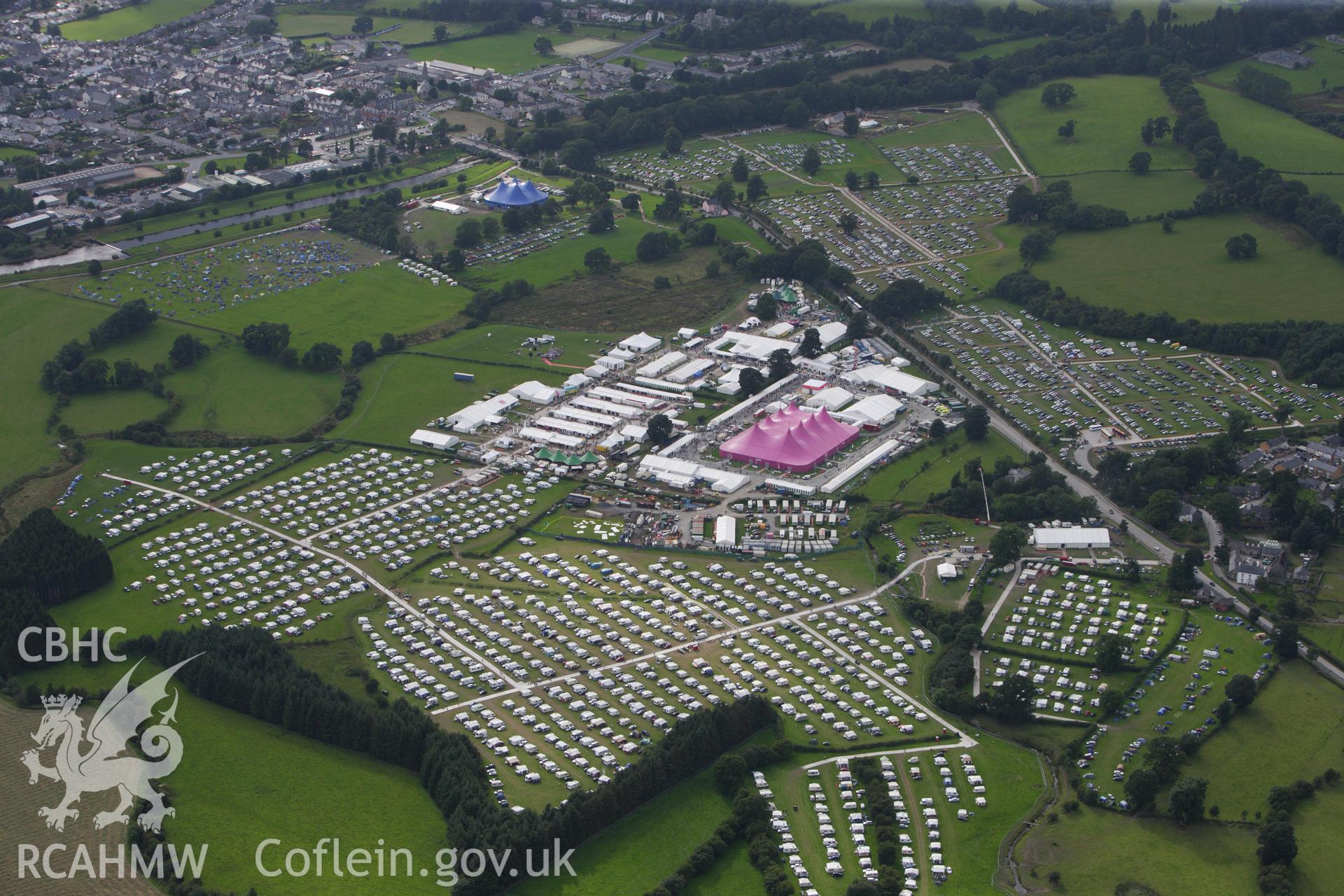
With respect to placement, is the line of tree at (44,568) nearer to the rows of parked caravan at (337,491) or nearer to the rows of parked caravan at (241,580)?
the rows of parked caravan at (241,580)

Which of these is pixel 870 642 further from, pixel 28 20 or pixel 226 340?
pixel 28 20

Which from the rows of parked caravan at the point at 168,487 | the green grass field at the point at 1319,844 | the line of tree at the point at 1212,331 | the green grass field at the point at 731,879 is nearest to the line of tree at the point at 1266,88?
the line of tree at the point at 1212,331

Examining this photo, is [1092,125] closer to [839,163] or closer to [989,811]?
[839,163]

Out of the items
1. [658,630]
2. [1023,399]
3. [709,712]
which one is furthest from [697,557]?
[1023,399]

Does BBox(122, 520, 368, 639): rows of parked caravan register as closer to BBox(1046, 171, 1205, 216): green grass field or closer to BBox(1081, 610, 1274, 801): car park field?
BBox(1081, 610, 1274, 801): car park field

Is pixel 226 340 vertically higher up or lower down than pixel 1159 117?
lower down

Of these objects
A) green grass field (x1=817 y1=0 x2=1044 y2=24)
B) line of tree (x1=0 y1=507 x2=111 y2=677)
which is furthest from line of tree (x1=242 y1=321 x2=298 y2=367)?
green grass field (x1=817 y1=0 x2=1044 y2=24)

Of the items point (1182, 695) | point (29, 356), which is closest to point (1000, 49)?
point (29, 356)
